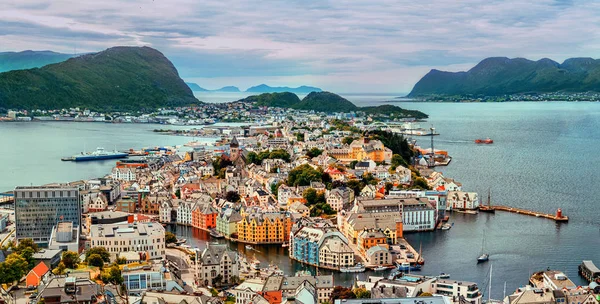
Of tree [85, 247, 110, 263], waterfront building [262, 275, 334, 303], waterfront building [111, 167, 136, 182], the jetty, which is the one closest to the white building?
waterfront building [111, 167, 136, 182]

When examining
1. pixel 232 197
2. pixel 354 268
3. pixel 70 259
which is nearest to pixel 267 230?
pixel 354 268

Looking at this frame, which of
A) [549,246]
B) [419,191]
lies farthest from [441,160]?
[549,246]

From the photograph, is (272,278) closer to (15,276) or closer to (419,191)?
(15,276)

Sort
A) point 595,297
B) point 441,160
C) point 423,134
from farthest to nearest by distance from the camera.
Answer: point 423,134, point 441,160, point 595,297

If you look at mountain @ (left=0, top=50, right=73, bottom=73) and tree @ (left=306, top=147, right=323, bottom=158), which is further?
mountain @ (left=0, top=50, right=73, bottom=73)

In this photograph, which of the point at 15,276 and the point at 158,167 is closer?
the point at 15,276

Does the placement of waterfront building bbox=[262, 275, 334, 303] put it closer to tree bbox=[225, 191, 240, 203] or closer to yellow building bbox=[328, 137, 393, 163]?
tree bbox=[225, 191, 240, 203]

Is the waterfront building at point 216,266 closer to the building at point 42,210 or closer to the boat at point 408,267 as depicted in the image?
the boat at point 408,267
